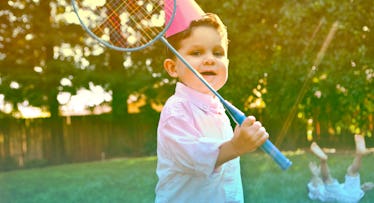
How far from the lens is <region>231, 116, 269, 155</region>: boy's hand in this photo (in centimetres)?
192

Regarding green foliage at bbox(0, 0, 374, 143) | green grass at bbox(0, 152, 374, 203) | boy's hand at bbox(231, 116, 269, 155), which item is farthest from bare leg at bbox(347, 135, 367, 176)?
green foliage at bbox(0, 0, 374, 143)

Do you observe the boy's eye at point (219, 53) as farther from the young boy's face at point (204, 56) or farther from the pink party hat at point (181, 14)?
the pink party hat at point (181, 14)

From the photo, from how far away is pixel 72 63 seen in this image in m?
→ 13.8

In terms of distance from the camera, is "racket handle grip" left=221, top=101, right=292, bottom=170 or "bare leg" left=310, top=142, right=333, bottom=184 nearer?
"racket handle grip" left=221, top=101, right=292, bottom=170

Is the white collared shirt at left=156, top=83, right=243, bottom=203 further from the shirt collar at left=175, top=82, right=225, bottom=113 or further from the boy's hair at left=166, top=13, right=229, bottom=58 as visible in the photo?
the boy's hair at left=166, top=13, right=229, bottom=58

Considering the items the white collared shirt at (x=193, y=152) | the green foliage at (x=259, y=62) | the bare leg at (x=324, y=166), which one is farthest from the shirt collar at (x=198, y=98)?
the green foliage at (x=259, y=62)

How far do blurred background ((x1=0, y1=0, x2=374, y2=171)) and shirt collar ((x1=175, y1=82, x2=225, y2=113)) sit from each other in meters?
8.32

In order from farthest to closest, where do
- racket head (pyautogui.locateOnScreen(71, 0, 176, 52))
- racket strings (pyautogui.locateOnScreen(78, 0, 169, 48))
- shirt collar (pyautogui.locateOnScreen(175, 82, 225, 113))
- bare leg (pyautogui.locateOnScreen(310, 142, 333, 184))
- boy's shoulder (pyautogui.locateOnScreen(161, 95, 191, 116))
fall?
1. bare leg (pyautogui.locateOnScreen(310, 142, 333, 184))
2. racket strings (pyautogui.locateOnScreen(78, 0, 169, 48))
3. racket head (pyautogui.locateOnScreen(71, 0, 176, 52))
4. shirt collar (pyautogui.locateOnScreen(175, 82, 225, 113))
5. boy's shoulder (pyautogui.locateOnScreen(161, 95, 191, 116))

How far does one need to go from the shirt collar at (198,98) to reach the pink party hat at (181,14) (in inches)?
8.8

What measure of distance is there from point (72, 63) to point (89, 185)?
6.21m

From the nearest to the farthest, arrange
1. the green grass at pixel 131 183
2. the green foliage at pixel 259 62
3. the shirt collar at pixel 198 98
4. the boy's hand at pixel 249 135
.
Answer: the boy's hand at pixel 249 135 < the shirt collar at pixel 198 98 < the green grass at pixel 131 183 < the green foliage at pixel 259 62

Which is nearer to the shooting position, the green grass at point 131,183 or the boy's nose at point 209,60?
the boy's nose at point 209,60

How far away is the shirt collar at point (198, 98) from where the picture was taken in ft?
7.45

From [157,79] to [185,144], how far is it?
1134 centimetres
